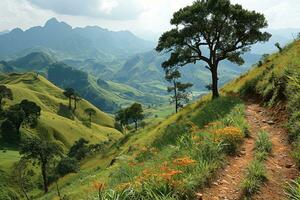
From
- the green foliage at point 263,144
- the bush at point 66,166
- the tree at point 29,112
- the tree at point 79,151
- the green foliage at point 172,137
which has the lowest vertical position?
the tree at point 79,151

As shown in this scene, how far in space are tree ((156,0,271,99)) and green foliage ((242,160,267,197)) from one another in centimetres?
3427

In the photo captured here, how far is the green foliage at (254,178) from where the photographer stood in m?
13.4

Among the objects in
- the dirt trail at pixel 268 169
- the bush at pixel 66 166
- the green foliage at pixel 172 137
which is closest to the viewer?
the dirt trail at pixel 268 169

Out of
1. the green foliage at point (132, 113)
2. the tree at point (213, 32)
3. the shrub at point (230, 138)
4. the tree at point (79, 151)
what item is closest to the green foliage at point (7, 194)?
the tree at point (79, 151)

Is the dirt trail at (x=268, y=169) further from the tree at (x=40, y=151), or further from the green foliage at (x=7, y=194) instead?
the green foliage at (x=7, y=194)

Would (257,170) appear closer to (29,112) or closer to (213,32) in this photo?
(213,32)

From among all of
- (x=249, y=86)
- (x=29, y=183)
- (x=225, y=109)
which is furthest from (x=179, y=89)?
(x=225, y=109)

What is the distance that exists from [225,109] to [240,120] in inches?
312

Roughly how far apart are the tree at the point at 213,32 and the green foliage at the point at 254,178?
3427 centimetres

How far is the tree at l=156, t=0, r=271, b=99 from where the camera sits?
49.0 metres

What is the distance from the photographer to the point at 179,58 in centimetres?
5053

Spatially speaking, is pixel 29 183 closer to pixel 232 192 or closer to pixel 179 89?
pixel 179 89

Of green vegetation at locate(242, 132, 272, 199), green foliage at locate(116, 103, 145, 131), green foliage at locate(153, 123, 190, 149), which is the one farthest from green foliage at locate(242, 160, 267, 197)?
green foliage at locate(116, 103, 145, 131)

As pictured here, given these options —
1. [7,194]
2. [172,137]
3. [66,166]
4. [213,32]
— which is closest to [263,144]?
[172,137]
